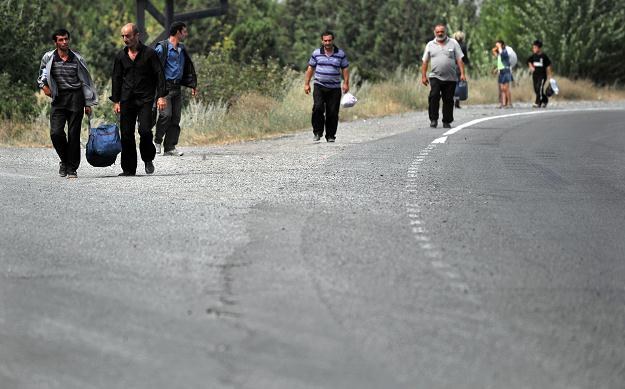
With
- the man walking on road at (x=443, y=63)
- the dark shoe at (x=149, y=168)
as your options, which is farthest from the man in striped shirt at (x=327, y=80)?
the dark shoe at (x=149, y=168)

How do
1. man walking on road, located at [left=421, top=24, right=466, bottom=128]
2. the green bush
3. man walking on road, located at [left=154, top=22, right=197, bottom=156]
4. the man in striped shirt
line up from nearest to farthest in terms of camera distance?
man walking on road, located at [left=154, top=22, right=197, bottom=156] < the man in striped shirt < man walking on road, located at [left=421, top=24, right=466, bottom=128] < the green bush

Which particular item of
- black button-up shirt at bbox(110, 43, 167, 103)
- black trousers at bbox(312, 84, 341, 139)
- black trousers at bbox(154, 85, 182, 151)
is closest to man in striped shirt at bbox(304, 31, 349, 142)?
black trousers at bbox(312, 84, 341, 139)

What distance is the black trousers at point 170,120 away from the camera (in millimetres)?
18547

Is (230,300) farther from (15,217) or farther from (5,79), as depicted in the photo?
(5,79)

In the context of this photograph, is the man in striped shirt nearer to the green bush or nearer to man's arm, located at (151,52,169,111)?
man's arm, located at (151,52,169,111)

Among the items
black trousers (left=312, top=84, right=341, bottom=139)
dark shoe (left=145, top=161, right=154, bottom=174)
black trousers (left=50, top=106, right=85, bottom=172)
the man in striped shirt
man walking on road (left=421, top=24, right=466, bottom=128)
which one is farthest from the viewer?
man walking on road (left=421, top=24, right=466, bottom=128)

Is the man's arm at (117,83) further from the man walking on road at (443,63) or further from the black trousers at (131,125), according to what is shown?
the man walking on road at (443,63)

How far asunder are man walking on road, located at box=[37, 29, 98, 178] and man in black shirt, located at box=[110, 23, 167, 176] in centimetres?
35

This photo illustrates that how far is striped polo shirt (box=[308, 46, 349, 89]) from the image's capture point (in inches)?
805

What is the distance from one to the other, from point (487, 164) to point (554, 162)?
3.37 feet

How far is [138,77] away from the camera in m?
15.0

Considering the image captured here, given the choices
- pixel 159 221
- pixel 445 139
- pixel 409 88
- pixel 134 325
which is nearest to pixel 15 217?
pixel 159 221

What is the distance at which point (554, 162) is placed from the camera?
16922mm

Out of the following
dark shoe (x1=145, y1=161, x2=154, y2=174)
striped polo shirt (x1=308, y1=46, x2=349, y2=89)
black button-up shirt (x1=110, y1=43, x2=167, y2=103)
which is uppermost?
black button-up shirt (x1=110, y1=43, x2=167, y2=103)
